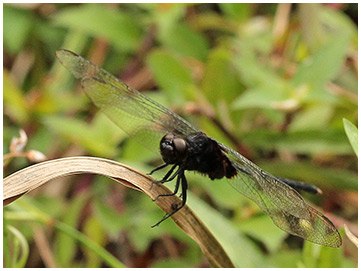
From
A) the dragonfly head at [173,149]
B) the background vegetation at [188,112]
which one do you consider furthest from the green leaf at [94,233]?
the dragonfly head at [173,149]

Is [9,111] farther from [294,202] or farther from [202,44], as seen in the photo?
[294,202]

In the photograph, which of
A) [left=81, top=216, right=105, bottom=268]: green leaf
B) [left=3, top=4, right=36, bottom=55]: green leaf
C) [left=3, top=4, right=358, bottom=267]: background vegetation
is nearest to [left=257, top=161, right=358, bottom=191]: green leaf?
[left=3, top=4, right=358, bottom=267]: background vegetation

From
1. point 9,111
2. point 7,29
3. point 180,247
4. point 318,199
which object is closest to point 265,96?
point 318,199

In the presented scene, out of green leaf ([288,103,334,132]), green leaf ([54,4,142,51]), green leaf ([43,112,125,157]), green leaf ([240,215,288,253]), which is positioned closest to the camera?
green leaf ([240,215,288,253])

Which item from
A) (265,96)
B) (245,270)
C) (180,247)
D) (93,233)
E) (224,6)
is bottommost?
(180,247)

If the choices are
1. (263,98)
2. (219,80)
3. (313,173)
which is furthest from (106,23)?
(313,173)

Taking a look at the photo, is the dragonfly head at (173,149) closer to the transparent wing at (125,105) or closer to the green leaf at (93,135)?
the transparent wing at (125,105)

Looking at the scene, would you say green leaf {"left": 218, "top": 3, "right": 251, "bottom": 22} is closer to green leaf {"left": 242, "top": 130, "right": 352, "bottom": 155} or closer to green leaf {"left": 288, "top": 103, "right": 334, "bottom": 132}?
green leaf {"left": 288, "top": 103, "right": 334, "bottom": 132}

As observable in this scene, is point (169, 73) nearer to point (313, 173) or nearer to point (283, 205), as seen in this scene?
point (313, 173)
